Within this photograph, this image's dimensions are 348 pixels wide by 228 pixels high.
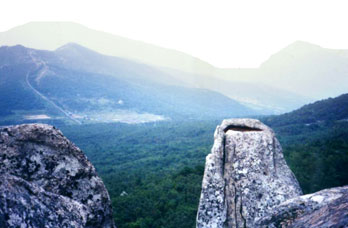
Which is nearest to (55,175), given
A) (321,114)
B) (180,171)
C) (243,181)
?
(243,181)

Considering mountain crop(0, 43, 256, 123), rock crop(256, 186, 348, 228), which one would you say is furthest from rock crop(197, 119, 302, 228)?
mountain crop(0, 43, 256, 123)

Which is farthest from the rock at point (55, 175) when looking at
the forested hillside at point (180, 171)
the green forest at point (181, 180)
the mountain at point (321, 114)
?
the mountain at point (321, 114)

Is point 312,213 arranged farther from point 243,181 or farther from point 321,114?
point 321,114

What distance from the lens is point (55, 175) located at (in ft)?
12.0

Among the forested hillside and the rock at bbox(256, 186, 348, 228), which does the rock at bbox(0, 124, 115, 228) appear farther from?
the forested hillside

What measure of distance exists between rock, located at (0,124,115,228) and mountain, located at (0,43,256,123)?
82857mm

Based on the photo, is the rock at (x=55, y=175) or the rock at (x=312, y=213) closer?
the rock at (x=312, y=213)

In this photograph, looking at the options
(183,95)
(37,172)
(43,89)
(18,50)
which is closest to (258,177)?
(37,172)

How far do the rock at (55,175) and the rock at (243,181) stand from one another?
9.92 ft

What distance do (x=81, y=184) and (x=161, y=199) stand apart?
628 inches

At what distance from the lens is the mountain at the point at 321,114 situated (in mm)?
42612

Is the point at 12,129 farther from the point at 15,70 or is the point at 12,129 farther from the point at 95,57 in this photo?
Answer: the point at 95,57

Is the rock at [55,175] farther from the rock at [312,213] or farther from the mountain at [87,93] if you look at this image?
the mountain at [87,93]

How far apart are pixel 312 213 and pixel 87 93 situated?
128447mm
